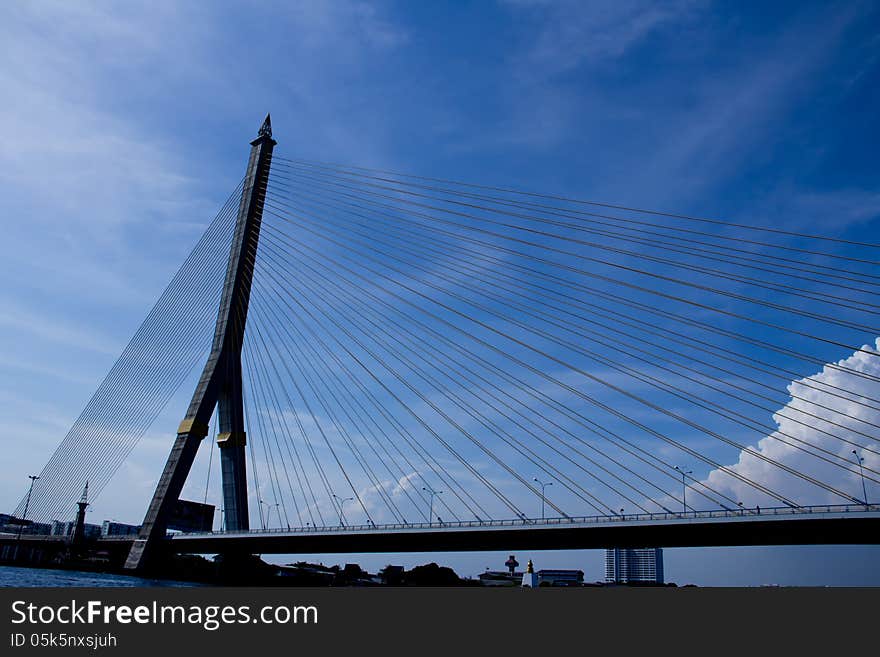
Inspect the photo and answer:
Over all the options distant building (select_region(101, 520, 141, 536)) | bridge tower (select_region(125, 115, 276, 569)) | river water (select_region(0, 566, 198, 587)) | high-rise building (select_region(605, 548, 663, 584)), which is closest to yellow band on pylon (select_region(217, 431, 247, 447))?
bridge tower (select_region(125, 115, 276, 569))

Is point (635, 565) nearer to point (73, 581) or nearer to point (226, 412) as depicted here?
point (226, 412)

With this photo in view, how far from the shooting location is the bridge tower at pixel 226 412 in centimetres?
3906

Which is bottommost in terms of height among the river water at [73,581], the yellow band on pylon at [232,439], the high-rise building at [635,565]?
the river water at [73,581]

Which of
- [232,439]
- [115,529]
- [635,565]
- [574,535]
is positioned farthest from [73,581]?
[635,565]

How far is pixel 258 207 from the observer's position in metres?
42.5

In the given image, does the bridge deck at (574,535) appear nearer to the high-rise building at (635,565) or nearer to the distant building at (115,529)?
the distant building at (115,529)

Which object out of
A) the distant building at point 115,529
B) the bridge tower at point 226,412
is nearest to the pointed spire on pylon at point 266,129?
the bridge tower at point 226,412

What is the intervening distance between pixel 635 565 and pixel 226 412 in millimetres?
167497

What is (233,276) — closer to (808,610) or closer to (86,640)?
(86,640)

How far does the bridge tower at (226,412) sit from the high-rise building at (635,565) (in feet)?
502

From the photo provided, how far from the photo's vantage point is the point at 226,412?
40500 mm

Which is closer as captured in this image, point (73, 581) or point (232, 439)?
point (73, 581)

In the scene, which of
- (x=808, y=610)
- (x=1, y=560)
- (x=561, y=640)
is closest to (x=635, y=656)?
(x=561, y=640)

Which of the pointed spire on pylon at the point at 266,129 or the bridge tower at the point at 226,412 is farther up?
the pointed spire on pylon at the point at 266,129
